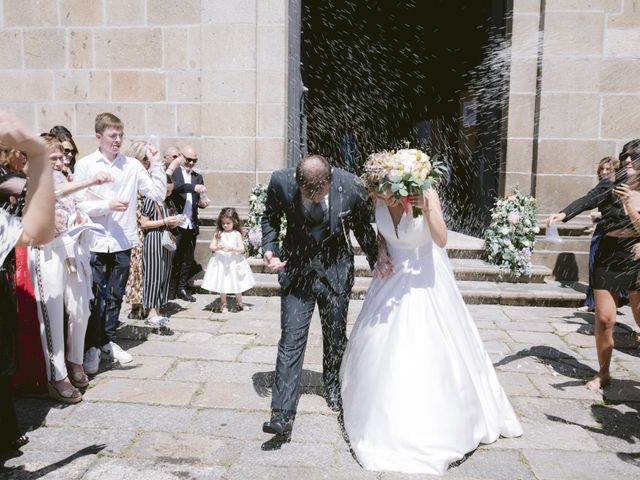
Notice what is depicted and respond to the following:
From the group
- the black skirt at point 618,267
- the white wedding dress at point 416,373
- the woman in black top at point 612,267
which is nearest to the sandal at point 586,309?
the woman in black top at point 612,267

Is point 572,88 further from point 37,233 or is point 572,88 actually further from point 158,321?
point 37,233

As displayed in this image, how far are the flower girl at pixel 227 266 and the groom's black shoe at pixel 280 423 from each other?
3434mm

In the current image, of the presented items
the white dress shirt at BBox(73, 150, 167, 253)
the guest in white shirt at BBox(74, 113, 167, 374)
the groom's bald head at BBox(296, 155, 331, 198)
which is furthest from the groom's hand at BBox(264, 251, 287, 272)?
the white dress shirt at BBox(73, 150, 167, 253)

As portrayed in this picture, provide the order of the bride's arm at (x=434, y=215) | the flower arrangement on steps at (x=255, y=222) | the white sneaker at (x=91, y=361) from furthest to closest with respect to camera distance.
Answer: the flower arrangement on steps at (x=255, y=222), the white sneaker at (x=91, y=361), the bride's arm at (x=434, y=215)

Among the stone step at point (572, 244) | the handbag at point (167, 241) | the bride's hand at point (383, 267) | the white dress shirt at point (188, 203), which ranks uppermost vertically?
the white dress shirt at point (188, 203)

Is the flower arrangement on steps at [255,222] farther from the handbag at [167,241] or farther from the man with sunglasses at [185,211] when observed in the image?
the handbag at [167,241]

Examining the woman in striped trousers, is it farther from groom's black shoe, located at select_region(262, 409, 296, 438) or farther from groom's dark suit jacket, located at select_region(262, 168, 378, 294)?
groom's black shoe, located at select_region(262, 409, 296, 438)

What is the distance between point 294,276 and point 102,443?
5.31 ft

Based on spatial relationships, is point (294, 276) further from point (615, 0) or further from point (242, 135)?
point (615, 0)

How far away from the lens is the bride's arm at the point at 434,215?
3.85 meters

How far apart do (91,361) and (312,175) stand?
275 centimetres

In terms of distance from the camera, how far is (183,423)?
4137mm

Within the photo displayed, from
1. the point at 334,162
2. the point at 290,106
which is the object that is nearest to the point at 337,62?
the point at 334,162

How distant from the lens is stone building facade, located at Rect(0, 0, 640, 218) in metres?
8.73
